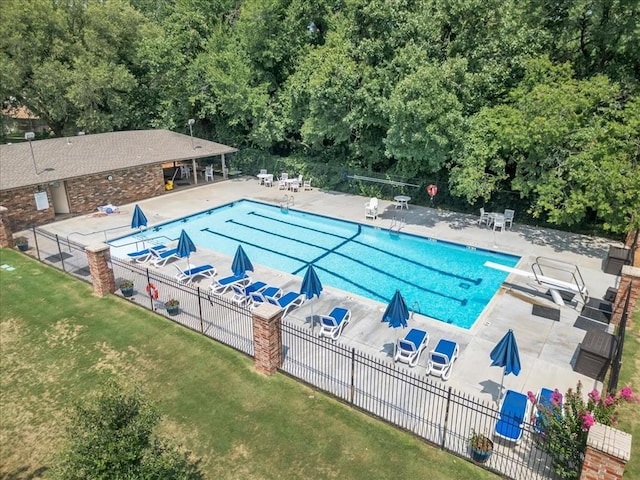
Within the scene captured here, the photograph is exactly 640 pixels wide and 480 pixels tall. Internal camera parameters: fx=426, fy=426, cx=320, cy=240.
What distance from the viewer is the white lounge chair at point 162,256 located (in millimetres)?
17709

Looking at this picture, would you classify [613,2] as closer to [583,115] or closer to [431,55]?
[583,115]

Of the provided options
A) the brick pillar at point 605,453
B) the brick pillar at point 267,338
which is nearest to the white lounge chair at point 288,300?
the brick pillar at point 267,338

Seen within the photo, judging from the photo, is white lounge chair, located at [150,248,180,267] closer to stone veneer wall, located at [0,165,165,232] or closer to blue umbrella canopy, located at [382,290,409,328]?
stone veneer wall, located at [0,165,165,232]

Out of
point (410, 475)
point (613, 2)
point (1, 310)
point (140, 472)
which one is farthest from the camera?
point (613, 2)

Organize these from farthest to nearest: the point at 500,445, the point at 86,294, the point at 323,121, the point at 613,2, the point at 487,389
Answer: the point at 323,121 < the point at 613,2 < the point at 86,294 < the point at 487,389 < the point at 500,445

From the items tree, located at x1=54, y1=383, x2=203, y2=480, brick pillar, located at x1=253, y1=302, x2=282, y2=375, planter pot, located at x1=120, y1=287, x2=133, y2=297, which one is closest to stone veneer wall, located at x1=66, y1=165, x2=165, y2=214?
planter pot, located at x1=120, y1=287, x2=133, y2=297

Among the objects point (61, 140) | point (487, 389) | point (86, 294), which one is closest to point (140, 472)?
point (487, 389)

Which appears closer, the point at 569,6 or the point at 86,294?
the point at 86,294

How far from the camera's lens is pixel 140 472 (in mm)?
5781

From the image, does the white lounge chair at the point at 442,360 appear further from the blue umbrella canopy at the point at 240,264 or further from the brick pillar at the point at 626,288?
the blue umbrella canopy at the point at 240,264

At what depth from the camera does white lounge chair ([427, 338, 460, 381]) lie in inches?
432

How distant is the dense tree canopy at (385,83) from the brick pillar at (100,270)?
14.2 m

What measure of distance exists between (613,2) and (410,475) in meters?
20.2

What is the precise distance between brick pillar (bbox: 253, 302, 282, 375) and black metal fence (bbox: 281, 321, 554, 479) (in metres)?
0.44
